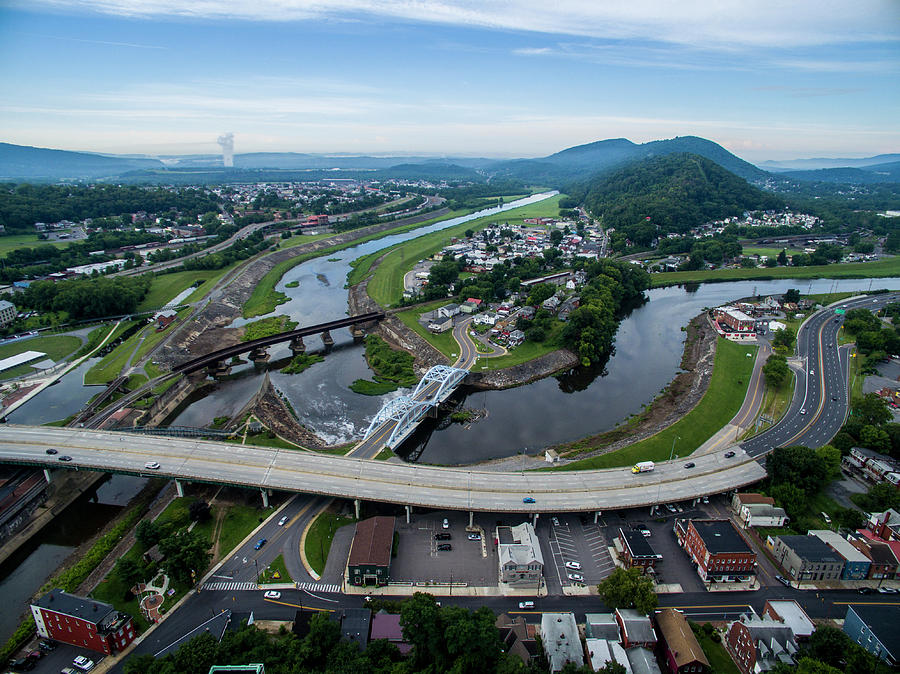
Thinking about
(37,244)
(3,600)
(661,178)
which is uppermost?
(661,178)

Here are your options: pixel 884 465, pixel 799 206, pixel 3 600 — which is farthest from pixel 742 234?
pixel 3 600

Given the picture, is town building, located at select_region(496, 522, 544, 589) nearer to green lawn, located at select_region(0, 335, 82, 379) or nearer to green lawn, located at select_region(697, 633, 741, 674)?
green lawn, located at select_region(697, 633, 741, 674)

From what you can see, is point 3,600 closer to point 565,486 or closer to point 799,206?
point 565,486

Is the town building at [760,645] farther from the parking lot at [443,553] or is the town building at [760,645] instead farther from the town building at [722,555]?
the parking lot at [443,553]

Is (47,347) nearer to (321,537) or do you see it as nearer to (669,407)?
(321,537)

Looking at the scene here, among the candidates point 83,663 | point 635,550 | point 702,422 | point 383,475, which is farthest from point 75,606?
point 702,422

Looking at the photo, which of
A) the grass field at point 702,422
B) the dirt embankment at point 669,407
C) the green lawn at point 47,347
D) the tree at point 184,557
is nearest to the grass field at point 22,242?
the green lawn at point 47,347
